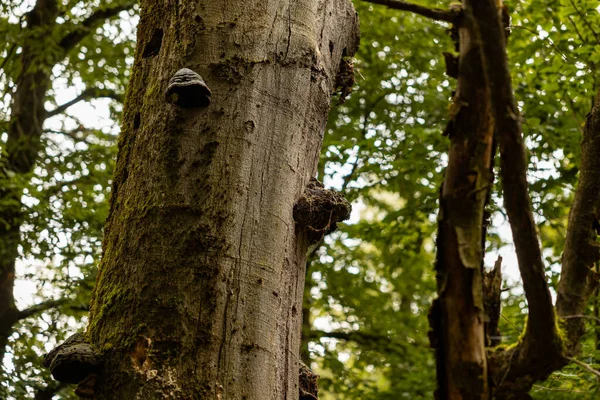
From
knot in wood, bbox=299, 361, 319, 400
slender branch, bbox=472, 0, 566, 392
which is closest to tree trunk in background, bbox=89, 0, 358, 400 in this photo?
knot in wood, bbox=299, 361, 319, 400

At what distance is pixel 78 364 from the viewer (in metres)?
2.22

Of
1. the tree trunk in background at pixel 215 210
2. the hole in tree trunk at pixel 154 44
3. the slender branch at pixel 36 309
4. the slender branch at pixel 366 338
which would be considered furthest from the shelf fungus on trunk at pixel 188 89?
the slender branch at pixel 366 338

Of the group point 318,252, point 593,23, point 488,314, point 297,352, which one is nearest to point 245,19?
point 297,352

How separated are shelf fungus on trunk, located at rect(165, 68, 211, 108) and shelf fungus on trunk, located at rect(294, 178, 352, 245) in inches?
20.0

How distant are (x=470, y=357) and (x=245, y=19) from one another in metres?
1.63

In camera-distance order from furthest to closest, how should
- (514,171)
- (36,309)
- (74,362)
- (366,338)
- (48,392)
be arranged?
1. (366,338)
2. (36,309)
3. (48,392)
4. (74,362)
5. (514,171)

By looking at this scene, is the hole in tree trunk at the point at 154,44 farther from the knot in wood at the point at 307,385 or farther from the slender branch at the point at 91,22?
the slender branch at the point at 91,22

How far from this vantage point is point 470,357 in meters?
1.74

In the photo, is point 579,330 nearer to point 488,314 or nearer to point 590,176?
point 488,314

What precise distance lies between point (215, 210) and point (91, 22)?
979 cm

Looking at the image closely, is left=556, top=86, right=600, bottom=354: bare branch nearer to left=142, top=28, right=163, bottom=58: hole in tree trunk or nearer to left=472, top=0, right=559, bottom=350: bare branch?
left=472, top=0, right=559, bottom=350: bare branch

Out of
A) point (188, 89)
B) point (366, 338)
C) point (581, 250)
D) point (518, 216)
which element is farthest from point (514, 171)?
point (366, 338)

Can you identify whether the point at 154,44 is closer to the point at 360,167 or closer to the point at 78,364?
the point at 78,364

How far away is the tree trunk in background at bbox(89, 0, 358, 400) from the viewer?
2250 mm
